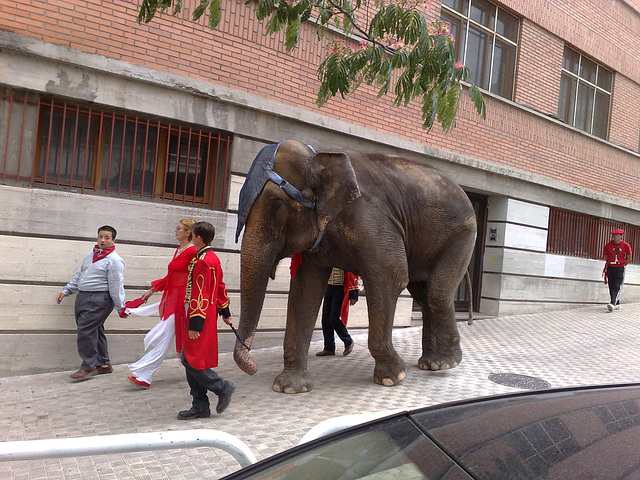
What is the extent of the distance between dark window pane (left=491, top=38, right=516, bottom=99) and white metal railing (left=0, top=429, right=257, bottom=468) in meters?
12.0

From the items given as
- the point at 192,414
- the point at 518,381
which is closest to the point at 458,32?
the point at 518,381

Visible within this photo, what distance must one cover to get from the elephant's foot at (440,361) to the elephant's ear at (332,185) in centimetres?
260

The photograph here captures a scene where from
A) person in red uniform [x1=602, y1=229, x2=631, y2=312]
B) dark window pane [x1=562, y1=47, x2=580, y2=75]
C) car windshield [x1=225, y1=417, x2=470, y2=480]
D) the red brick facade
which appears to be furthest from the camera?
dark window pane [x1=562, y1=47, x2=580, y2=75]

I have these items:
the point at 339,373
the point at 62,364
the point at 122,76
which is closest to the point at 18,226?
the point at 62,364

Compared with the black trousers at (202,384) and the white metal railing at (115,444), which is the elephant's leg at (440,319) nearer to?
the black trousers at (202,384)

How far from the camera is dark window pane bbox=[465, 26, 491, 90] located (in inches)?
465

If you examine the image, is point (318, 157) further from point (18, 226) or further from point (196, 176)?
point (18, 226)

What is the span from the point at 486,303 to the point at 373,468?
1149 cm

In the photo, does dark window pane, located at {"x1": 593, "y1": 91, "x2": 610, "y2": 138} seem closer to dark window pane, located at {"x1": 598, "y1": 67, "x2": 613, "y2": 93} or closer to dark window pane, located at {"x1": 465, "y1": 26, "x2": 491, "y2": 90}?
dark window pane, located at {"x1": 598, "y1": 67, "x2": 613, "y2": 93}

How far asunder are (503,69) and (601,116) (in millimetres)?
4888

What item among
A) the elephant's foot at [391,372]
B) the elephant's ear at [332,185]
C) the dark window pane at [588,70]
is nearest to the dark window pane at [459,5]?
the dark window pane at [588,70]

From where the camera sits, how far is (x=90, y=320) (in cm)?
607

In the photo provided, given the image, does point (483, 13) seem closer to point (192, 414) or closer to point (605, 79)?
point (605, 79)

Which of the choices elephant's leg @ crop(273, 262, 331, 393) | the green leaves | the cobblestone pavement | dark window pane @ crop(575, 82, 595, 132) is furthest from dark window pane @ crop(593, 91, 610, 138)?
elephant's leg @ crop(273, 262, 331, 393)
